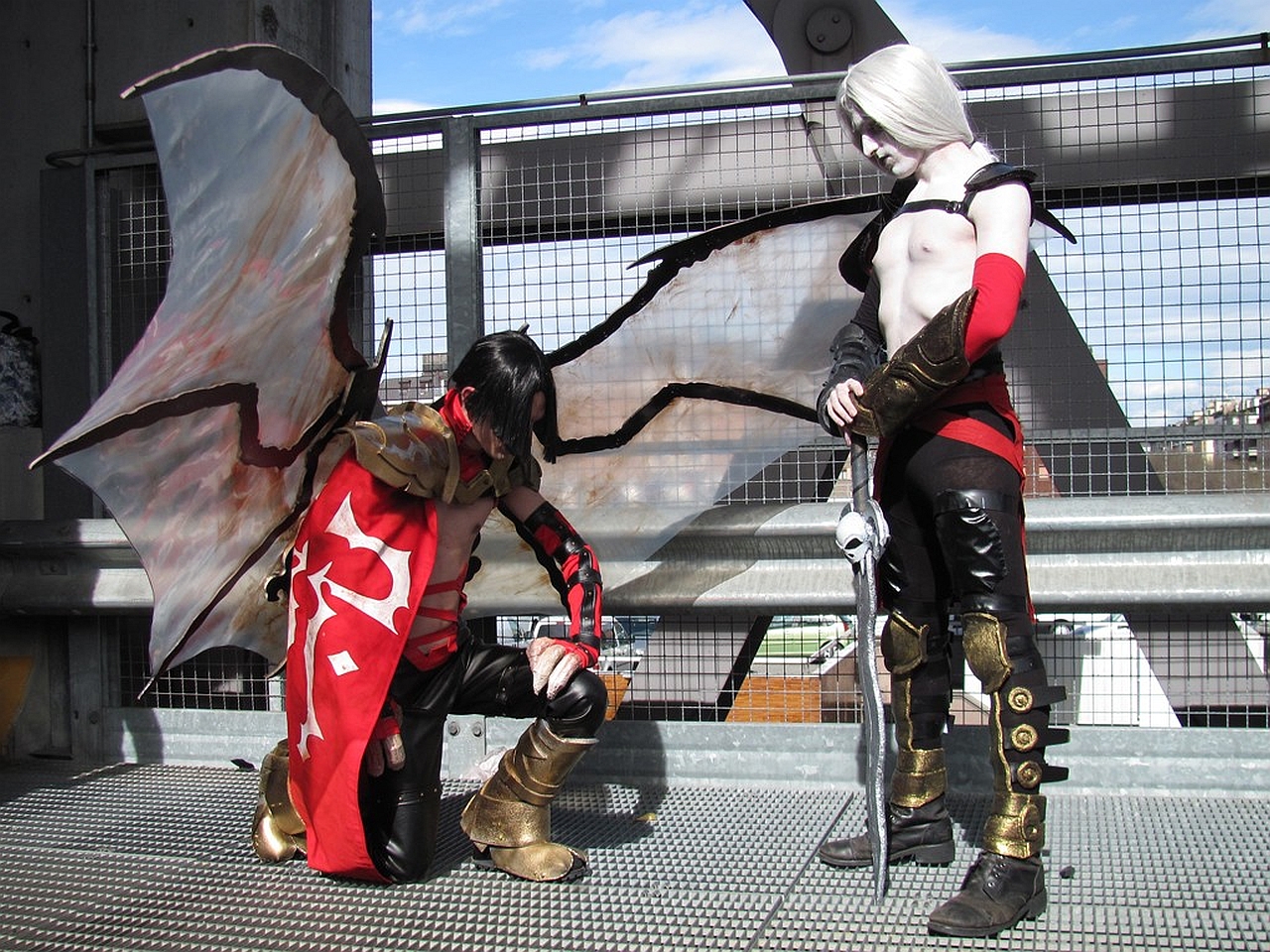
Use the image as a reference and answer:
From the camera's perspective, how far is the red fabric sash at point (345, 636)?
256cm

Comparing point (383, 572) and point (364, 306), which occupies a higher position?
point (364, 306)

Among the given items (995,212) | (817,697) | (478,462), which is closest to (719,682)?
(817,697)

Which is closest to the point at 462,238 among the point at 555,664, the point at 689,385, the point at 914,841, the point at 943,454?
the point at 689,385

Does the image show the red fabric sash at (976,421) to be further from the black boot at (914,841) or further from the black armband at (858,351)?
the black boot at (914,841)

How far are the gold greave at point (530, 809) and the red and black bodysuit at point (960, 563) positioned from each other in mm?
758

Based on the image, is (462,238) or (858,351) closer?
(858,351)

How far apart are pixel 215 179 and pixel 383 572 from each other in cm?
106

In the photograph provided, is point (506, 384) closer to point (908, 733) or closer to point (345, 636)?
point (345, 636)

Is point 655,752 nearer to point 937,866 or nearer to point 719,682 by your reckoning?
point 719,682

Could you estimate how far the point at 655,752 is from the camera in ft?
11.4

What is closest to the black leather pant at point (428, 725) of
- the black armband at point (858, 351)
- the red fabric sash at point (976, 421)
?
the black armband at point (858, 351)

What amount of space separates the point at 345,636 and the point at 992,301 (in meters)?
1.51

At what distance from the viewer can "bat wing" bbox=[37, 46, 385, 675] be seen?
2812 mm

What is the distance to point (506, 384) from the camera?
2611 millimetres
